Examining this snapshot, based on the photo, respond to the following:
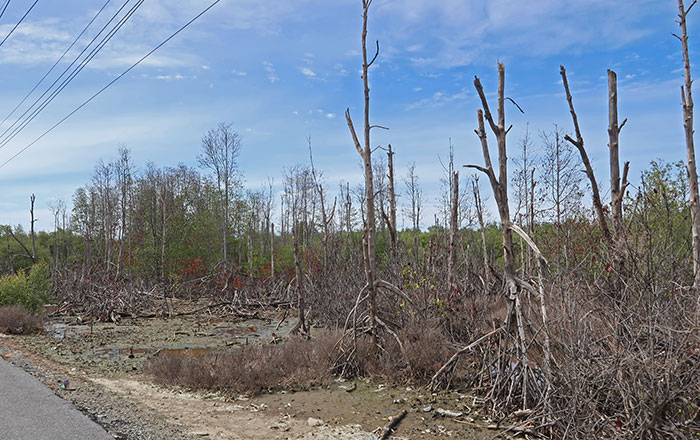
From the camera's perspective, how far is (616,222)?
6.43 m

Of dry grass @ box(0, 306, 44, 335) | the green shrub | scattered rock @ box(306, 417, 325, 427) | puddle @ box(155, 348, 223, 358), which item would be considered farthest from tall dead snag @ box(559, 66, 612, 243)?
the green shrub

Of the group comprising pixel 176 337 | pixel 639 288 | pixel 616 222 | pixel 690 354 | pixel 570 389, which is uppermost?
pixel 616 222

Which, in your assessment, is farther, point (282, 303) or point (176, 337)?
point (282, 303)

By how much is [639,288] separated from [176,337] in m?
14.3

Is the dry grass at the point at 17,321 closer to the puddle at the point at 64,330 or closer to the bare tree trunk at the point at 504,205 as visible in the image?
the puddle at the point at 64,330

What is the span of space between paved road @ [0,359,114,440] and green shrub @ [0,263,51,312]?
36.2ft

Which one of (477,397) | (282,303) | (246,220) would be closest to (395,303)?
(477,397)

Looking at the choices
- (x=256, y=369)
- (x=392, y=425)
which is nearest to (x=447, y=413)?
(x=392, y=425)

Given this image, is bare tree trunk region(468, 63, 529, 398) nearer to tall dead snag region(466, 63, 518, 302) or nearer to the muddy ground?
tall dead snag region(466, 63, 518, 302)

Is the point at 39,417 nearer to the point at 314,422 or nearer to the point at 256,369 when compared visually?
the point at 256,369

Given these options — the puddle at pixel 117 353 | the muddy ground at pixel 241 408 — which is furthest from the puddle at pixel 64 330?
the muddy ground at pixel 241 408

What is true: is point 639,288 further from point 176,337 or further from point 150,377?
point 176,337

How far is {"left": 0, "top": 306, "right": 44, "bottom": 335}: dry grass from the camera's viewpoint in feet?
54.8

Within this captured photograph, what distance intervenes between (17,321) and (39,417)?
11.6m
